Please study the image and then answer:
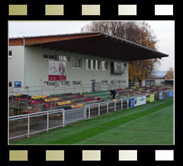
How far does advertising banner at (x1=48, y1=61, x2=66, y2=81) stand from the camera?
2495 cm

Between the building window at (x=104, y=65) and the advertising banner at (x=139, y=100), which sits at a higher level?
the building window at (x=104, y=65)

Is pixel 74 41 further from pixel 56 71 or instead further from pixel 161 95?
pixel 161 95

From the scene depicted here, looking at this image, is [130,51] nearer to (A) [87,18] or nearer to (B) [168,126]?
(B) [168,126]

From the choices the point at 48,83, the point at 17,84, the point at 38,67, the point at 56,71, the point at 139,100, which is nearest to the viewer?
the point at 17,84

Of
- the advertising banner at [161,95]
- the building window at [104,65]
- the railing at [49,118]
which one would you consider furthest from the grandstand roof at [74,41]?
the building window at [104,65]

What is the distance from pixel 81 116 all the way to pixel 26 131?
4.64 meters

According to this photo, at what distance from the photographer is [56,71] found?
2567 centimetres

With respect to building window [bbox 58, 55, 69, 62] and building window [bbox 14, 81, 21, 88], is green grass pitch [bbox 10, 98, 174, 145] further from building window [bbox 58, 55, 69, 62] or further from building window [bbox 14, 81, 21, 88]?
building window [bbox 58, 55, 69, 62]

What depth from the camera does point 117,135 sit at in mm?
11516

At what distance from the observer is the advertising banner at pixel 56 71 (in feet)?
81.9

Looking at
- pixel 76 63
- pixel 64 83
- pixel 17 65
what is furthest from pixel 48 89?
pixel 76 63

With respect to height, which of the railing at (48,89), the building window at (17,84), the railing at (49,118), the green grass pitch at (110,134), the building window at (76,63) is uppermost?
the building window at (76,63)

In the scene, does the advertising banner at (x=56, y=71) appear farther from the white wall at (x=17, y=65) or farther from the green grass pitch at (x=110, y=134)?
the green grass pitch at (x=110, y=134)
